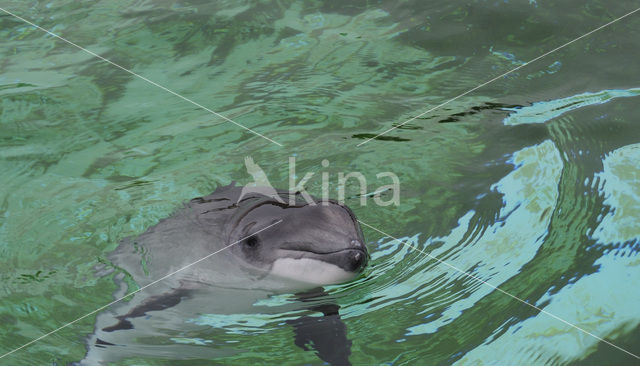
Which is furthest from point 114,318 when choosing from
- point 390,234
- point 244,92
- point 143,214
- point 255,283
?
point 244,92

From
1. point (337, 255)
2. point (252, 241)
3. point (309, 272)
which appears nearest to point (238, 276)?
point (252, 241)

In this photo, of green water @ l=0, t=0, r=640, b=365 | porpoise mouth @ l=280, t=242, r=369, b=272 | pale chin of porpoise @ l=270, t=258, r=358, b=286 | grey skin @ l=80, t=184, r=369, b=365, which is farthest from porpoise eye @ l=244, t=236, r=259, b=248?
green water @ l=0, t=0, r=640, b=365

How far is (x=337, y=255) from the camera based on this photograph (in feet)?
14.0

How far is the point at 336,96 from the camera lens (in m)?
7.22

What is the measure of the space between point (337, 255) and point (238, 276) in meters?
0.74

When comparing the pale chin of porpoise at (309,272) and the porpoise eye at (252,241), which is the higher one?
the porpoise eye at (252,241)

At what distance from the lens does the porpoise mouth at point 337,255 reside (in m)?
4.27

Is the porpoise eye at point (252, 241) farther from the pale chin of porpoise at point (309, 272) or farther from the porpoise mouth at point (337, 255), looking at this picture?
the porpoise mouth at point (337, 255)

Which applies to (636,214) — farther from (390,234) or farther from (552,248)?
(390,234)

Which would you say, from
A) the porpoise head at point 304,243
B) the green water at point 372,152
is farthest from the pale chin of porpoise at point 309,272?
the green water at point 372,152

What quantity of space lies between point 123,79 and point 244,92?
132 centimetres

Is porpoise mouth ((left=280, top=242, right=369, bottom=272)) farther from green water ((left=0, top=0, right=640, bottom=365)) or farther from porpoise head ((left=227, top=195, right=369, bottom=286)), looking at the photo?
green water ((left=0, top=0, right=640, bottom=365))

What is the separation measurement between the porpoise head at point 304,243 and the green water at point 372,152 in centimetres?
29

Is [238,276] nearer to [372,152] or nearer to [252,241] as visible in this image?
[252,241]
